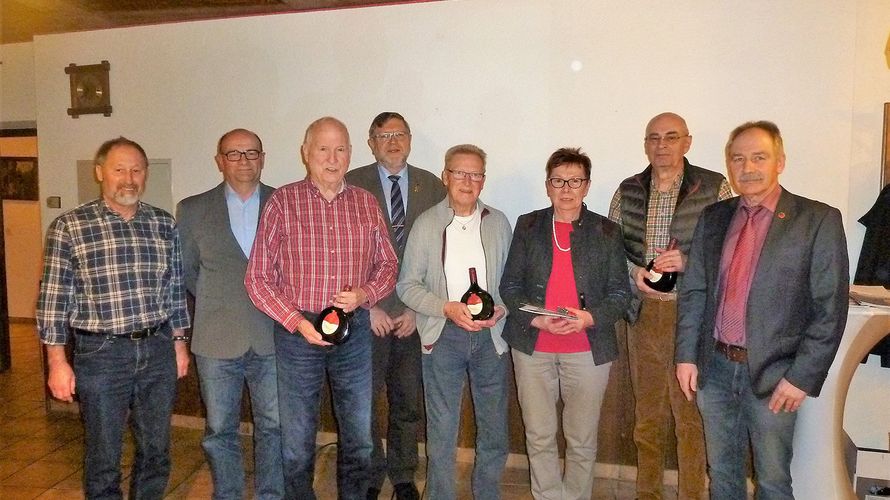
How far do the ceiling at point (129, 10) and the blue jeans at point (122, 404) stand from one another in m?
2.39

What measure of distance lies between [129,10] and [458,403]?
348 cm

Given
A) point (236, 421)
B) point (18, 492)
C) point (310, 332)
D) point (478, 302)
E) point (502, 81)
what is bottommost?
point (18, 492)

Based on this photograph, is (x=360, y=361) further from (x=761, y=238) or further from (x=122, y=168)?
(x=761, y=238)

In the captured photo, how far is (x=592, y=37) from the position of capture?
11.4 feet

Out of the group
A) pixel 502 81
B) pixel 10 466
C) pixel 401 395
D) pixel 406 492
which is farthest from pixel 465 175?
pixel 10 466

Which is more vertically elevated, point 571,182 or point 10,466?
point 571,182

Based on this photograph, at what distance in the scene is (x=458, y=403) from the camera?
8.64 ft

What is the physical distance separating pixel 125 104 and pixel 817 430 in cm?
467

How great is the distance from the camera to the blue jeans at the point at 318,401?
2471 mm

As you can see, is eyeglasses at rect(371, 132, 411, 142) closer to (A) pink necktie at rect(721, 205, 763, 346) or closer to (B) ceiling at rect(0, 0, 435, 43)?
(B) ceiling at rect(0, 0, 435, 43)

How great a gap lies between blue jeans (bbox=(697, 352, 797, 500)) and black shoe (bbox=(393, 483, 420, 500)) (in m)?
1.39

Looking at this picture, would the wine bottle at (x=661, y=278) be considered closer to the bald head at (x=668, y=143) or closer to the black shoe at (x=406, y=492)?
the bald head at (x=668, y=143)

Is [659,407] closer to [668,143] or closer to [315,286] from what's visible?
[668,143]

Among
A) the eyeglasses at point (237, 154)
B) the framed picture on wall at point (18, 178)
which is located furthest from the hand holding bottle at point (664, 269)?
the framed picture on wall at point (18, 178)
